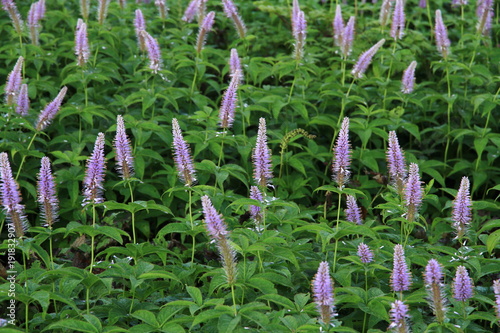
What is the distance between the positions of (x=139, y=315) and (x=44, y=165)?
3.69 feet

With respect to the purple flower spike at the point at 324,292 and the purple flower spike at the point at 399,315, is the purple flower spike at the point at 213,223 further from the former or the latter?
the purple flower spike at the point at 399,315

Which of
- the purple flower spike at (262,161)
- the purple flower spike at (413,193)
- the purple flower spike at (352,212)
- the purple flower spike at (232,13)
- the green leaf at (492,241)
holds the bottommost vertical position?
the green leaf at (492,241)

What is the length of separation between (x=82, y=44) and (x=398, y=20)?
3216 millimetres

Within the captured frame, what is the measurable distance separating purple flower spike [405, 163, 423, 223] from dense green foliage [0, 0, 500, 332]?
13 cm

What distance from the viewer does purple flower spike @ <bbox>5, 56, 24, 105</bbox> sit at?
5277mm

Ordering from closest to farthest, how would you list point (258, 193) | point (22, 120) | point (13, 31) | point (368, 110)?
1. point (258, 193)
2. point (22, 120)
3. point (368, 110)
4. point (13, 31)

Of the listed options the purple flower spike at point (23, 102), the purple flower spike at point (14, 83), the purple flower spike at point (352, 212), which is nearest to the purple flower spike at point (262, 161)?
the purple flower spike at point (352, 212)

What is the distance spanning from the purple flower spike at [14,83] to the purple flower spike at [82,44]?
0.67m

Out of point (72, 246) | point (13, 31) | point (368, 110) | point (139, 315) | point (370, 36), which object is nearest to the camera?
point (139, 315)

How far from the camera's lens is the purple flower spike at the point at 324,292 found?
10.0 feet

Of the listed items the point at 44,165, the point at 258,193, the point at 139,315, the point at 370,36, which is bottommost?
the point at 139,315

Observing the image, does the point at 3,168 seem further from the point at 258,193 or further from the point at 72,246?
the point at 258,193

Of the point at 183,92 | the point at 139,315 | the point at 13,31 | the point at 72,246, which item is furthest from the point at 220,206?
the point at 13,31

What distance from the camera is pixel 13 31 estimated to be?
6.76 m
